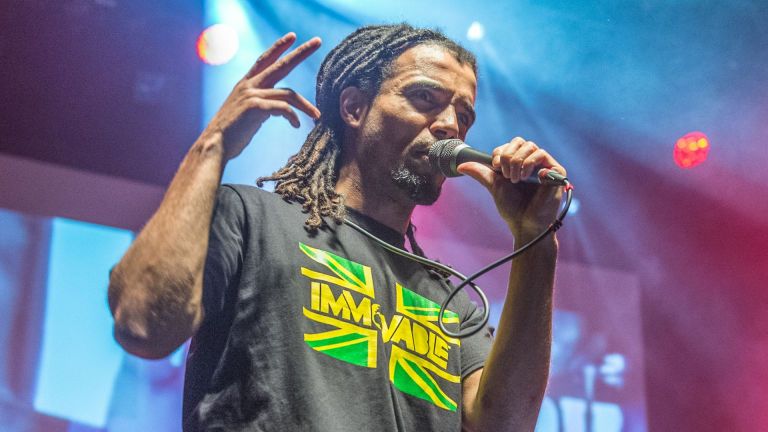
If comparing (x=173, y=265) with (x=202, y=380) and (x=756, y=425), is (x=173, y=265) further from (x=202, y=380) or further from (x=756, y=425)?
(x=756, y=425)

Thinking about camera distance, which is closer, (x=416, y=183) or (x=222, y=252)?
(x=222, y=252)

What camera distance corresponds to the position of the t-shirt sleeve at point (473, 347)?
5.77 ft

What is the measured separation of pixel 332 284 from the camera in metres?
1.49

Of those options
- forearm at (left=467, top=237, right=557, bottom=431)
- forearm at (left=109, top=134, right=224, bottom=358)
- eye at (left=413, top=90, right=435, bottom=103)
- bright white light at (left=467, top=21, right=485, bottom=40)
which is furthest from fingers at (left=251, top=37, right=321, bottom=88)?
bright white light at (left=467, top=21, right=485, bottom=40)

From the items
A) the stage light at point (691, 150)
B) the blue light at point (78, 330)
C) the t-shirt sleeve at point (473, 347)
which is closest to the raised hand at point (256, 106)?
the t-shirt sleeve at point (473, 347)

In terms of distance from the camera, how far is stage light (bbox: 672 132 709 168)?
158 inches

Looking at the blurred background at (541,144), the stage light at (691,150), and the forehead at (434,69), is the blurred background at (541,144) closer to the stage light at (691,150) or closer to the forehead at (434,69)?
the stage light at (691,150)

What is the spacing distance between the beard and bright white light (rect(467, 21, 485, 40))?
228 centimetres

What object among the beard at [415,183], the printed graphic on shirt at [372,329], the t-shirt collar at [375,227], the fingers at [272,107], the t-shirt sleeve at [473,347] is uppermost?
the fingers at [272,107]

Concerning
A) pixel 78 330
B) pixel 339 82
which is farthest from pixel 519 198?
pixel 78 330

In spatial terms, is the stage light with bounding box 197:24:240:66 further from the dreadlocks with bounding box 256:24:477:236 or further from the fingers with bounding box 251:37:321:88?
the fingers with bounding box 251:37:321:88

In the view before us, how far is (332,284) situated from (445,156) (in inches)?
17.3

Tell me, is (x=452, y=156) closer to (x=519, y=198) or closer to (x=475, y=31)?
(x=519, y=198)

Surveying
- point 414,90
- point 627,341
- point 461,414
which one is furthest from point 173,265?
point 627,341
